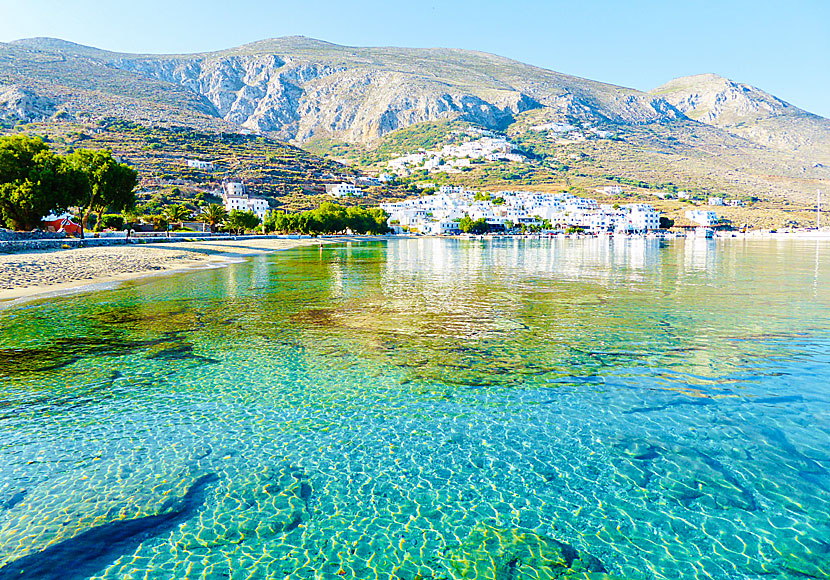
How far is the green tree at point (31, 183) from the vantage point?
5109 cm

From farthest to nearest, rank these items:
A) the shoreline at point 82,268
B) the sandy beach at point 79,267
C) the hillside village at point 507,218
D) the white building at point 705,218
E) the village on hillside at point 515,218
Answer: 1. the hillside village at point 507,218
2. the village on hillside at point 515,218
3. the white building at point 705,218
4. the sandy beach at point 79,267
5. the shoreline at point 82,268

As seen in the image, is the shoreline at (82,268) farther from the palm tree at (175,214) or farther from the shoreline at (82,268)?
the palm tree at (175,214)

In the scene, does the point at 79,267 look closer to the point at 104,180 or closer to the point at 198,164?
the point at 104,180

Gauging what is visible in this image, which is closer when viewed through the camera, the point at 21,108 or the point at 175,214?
the point at 175,214

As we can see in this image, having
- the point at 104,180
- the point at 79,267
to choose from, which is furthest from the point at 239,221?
the point at 79,267

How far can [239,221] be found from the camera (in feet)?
362

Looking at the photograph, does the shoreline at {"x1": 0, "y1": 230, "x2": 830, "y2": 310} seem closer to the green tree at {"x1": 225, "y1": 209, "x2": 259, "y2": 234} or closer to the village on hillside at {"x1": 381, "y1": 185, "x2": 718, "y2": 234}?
the green tree at {"x1": 225, "y1": 209, "x2": 259, "y2": 234}

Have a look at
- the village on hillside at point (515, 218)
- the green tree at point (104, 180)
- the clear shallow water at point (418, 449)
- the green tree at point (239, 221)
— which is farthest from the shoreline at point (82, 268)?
the village on hillside at point (515, 218)

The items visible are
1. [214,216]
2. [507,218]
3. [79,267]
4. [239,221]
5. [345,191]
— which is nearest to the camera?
[79,267]

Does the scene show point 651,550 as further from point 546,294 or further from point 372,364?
point 546,294

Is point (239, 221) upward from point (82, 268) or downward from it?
upward

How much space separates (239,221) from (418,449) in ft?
365

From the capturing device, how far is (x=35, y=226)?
197 feet

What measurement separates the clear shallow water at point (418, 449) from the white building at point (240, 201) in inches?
5300
